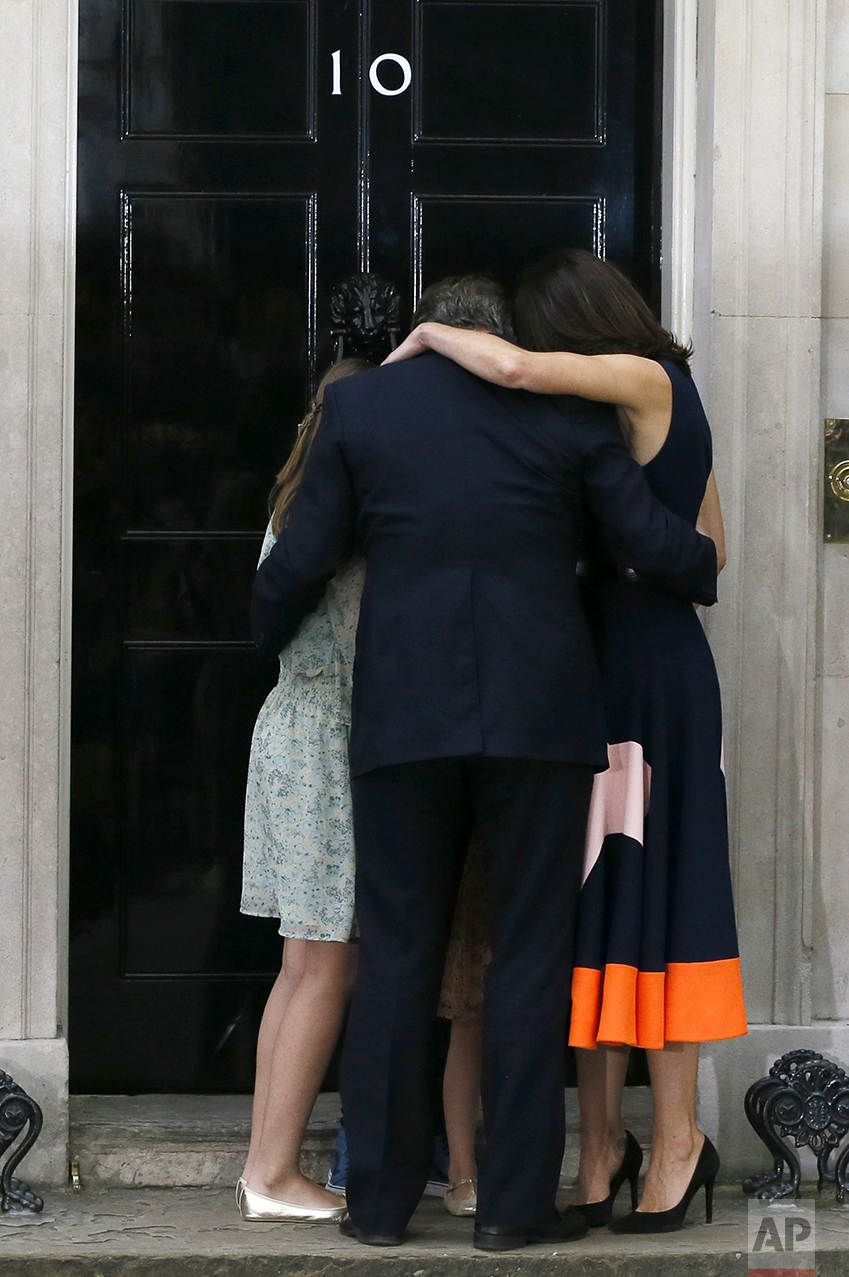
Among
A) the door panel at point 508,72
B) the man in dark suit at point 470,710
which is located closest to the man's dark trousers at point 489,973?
the man in dark suit at point 470,710

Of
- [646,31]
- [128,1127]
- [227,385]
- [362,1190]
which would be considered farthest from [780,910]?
[646,31]

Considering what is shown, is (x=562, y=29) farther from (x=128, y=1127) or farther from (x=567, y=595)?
(x=128, y=1127)

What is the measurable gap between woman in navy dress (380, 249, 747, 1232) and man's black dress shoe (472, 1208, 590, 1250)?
0.16 m

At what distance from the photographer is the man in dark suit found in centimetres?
252

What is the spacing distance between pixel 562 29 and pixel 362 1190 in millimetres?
2753

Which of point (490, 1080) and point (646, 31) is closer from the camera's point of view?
point (490, 1080)

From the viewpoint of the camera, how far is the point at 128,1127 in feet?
10.6

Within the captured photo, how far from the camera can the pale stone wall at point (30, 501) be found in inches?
125

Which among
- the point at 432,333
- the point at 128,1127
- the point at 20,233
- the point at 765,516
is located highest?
the point at 20,233

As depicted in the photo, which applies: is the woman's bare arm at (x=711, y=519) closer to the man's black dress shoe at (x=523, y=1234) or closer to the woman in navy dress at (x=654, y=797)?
the woman in navy dress at (x=654, y=797)

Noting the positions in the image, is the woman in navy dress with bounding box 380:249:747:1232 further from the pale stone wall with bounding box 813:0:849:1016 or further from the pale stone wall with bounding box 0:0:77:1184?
the pale stone wall with bounding box 0:0:77:1184

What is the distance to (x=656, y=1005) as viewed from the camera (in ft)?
8.72

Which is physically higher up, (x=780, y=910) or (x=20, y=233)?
(x=20, y=233)

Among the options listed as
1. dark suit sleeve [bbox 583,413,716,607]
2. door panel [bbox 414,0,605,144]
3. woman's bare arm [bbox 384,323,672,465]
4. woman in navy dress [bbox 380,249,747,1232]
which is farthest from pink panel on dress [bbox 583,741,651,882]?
door panel [bbox 414,0,605,144]
